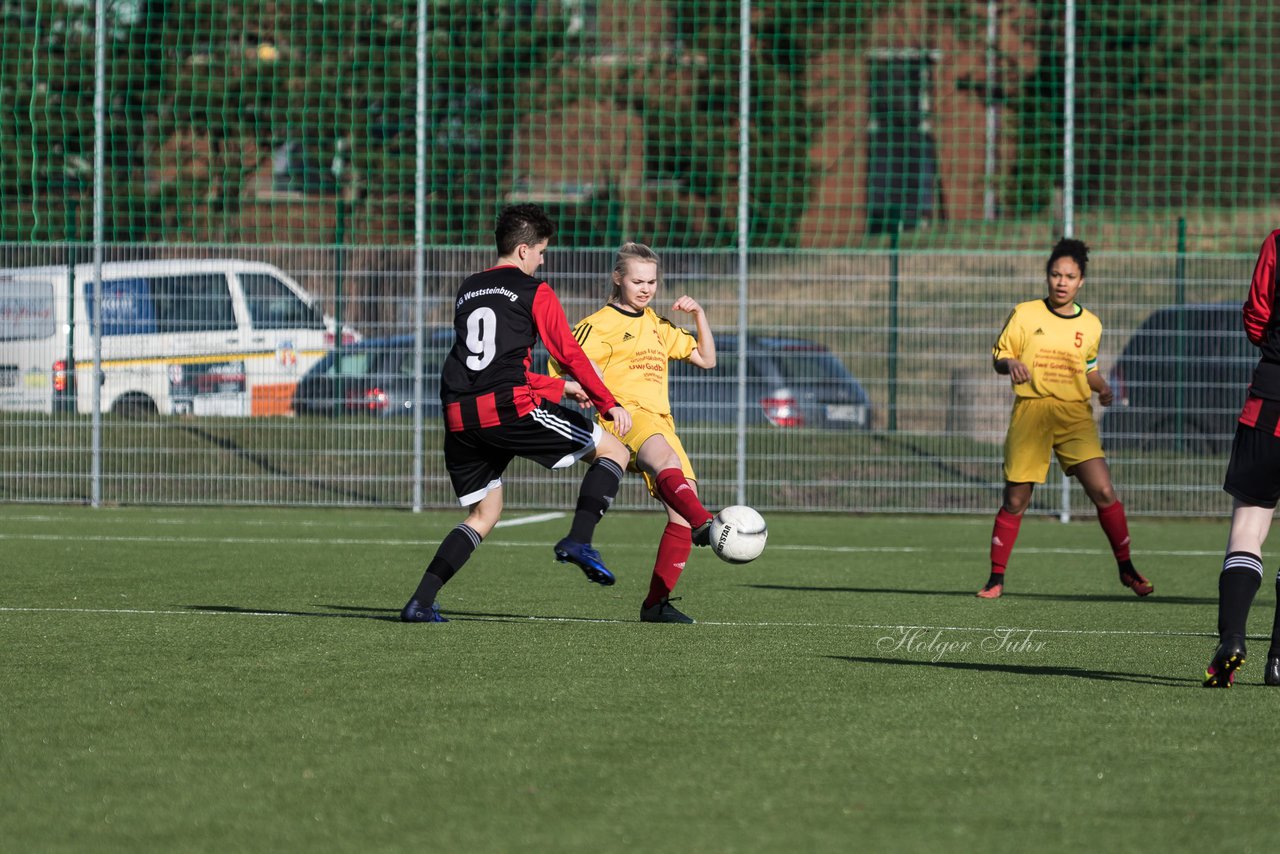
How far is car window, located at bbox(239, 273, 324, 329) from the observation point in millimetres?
14867

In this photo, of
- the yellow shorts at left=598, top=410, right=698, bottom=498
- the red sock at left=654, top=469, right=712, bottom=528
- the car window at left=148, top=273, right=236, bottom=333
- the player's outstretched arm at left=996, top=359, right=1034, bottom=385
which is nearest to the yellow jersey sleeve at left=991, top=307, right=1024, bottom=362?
the player's outstretched arm at left=996, top=359, right=1034, bottom=385

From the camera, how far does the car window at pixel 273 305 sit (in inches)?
585

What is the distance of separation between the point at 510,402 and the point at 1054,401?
11.6ft

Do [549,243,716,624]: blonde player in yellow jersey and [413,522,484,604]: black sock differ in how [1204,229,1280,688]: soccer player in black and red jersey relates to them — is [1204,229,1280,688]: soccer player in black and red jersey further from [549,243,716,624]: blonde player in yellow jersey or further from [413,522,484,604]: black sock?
[413,522,484,604]: black sock

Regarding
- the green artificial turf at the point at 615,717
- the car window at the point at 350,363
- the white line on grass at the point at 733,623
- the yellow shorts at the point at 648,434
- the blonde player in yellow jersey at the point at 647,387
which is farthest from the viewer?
A: the car window at the point at 350,363

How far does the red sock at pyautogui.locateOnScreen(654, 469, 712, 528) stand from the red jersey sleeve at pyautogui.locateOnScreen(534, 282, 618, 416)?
52cm

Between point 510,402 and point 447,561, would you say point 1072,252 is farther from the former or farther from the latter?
point 447,561

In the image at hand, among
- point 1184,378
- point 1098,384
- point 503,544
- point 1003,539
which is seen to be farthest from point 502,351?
point 1184,378

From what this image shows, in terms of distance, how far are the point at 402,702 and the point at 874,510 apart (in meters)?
10.0

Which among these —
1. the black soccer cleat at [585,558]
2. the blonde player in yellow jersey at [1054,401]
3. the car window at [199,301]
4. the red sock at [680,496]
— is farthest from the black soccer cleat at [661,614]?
the car window at [199,301]

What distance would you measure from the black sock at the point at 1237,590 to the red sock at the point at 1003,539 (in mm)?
3333

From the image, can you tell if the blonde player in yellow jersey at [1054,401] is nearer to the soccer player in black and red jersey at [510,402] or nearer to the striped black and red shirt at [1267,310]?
the soccer player in black and red jersey at [510,402]

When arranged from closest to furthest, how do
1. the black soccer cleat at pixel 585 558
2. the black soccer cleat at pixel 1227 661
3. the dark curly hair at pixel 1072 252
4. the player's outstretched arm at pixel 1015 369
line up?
the black soccer cleat at pixel 1227 661 → the black soccer cleat at pixel 585 558 → the player's outstretched arm at pixel 1015 369 → the dark curly hair at pixel 1072 252

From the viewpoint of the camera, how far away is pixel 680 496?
7.54m
